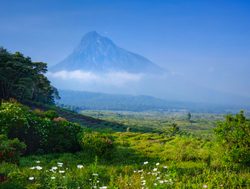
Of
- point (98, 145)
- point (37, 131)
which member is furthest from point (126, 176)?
point (37, 131)

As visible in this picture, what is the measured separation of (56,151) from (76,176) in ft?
32.4

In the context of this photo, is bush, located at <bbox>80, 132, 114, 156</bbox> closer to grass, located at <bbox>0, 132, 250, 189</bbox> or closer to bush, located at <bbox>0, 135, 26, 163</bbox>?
grass, located at <bbox>0, 132, 250, 189</bbox>

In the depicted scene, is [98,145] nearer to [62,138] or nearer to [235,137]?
[62,138]

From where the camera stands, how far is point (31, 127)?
21.1 metres

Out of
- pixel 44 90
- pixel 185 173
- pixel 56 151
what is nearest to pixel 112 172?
pixel 185 173

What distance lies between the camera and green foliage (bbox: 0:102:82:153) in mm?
20141

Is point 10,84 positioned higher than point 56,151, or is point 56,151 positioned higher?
point 10,84

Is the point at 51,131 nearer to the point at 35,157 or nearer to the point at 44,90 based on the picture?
the point at 35,157

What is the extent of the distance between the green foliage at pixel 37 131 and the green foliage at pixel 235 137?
9.55 metres

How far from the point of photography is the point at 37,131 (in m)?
21.2

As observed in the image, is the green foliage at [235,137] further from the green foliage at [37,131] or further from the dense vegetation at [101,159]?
the green foliage at [37,131]

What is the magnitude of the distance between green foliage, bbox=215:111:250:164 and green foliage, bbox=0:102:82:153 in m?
9.55

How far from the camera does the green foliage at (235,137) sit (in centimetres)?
1623

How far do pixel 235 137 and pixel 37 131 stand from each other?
11532 mm
